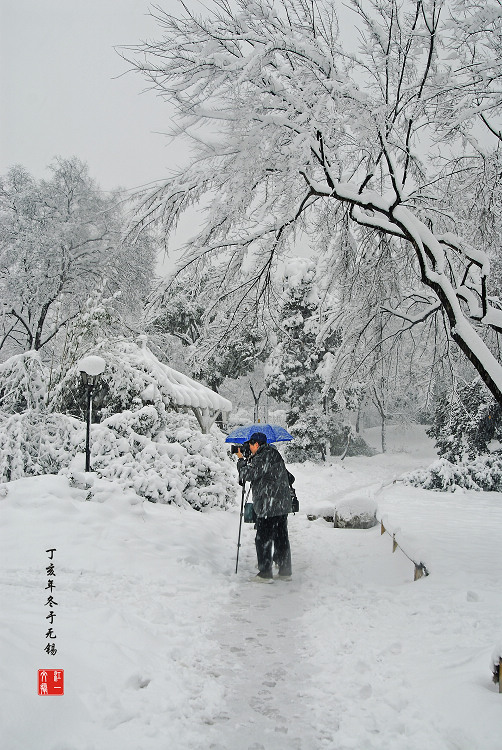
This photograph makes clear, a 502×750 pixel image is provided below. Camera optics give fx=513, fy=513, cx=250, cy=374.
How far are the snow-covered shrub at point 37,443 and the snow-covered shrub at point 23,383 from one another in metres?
0.51

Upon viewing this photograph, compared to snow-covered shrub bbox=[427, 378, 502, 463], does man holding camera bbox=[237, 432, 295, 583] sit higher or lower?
lower

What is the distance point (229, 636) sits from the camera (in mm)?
4270

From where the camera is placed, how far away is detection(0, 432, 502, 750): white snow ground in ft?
8.80

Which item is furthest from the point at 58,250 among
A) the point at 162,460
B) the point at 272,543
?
the point at 272,543

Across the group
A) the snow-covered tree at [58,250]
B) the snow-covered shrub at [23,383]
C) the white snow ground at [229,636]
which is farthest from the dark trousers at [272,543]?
the snow-covered tree at [58,250]

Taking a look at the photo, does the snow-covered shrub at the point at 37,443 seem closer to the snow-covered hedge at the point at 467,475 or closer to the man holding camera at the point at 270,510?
the man holding camera at the point at 270,510

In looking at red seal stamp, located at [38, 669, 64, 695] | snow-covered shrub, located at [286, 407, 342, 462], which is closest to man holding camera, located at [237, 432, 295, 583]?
red seal stamp, located at [38, 669, 64, 695]

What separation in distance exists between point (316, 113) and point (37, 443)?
22.9 ft

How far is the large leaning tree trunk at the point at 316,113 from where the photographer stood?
16.2 ft

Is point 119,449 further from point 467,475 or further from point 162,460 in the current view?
point 467,475

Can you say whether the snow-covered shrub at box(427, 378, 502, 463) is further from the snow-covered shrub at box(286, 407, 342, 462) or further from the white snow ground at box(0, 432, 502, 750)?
the snow-covered shrub at box(286, 407, 342, 462)

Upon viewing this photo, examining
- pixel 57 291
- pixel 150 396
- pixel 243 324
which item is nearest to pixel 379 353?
pixel 243 324

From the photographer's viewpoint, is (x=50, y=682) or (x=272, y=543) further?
(x=272, y=543)

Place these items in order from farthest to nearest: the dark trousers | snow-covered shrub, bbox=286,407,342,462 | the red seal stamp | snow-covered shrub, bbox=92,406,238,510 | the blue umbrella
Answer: snow-covered shrub, bbox=286,407,342,462, the blue umbrella, snow-covered shrub, bbox=92,406,238,510, the dark trousers, the red seal stamp
